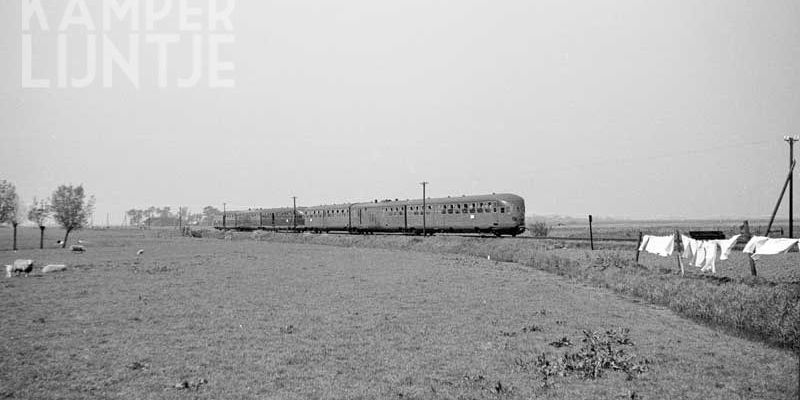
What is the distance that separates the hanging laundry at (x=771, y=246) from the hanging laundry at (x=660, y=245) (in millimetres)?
3670

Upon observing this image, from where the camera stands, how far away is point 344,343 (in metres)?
11.7

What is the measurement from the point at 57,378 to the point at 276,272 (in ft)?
57.4

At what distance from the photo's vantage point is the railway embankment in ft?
42.6

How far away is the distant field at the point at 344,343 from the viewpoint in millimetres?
8789

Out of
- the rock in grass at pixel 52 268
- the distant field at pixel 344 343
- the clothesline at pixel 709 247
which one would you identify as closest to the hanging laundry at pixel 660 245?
the clothesline at pixel 709 247

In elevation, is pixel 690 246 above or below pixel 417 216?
below

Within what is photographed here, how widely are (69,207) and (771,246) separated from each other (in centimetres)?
6159

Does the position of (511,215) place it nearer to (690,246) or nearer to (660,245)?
(660,245)

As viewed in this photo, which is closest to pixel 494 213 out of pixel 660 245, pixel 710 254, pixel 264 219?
pixel 660 245

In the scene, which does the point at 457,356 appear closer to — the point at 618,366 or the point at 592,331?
the point at 618,366

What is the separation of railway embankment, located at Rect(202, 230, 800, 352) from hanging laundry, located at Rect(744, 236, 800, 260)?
1478 mm

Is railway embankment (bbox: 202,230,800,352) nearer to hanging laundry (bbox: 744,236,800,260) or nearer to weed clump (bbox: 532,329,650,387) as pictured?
hanging laundry (bbox: 744,236,800,260)

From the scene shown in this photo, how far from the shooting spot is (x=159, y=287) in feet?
66.4

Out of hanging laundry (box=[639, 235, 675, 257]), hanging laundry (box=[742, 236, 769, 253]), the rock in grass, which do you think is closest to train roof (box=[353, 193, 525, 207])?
hanging laundry (box=[639, 235, 675, 257])
